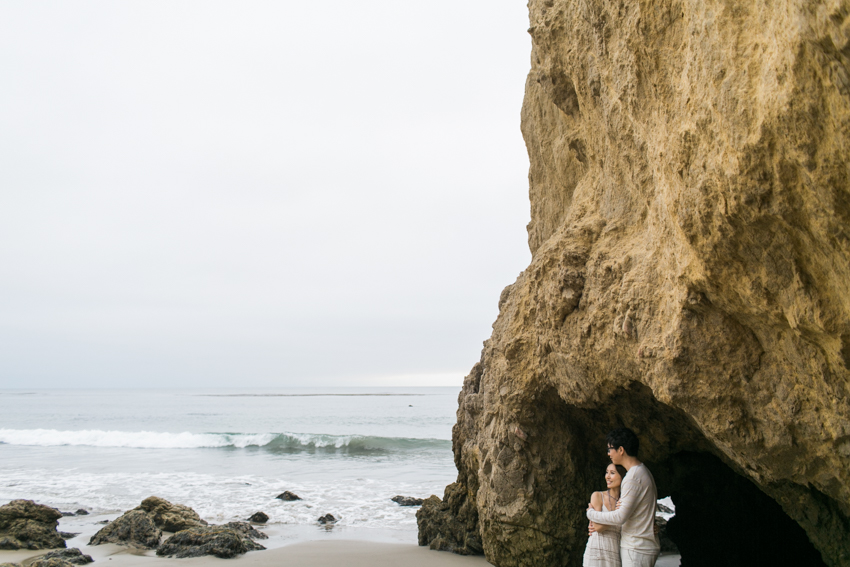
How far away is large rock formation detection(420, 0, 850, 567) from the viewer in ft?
8.86

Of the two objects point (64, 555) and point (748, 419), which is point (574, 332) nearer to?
point (748, 419)

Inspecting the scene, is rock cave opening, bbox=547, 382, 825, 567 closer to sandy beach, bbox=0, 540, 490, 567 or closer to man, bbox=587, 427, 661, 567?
man, bbox=587, 427, 661, 567

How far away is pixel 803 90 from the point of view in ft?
8.08

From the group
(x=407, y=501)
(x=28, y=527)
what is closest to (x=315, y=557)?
(x=28, y=527)

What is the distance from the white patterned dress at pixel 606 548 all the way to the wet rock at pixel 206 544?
18.6ft

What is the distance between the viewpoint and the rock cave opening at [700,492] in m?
5.66

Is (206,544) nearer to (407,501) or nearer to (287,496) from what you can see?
(287,496)

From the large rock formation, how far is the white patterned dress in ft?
3.29

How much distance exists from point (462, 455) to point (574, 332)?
3.62 meters

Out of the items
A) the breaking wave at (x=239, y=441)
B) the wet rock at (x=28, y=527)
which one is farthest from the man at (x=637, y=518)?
the breaking wave at (x=239, y=441)

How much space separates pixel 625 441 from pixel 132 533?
8.04m

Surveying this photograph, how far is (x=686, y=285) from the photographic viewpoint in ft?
12.1

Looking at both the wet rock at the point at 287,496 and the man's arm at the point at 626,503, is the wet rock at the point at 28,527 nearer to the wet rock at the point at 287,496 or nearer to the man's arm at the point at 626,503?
the wet rock at the point at 287,496

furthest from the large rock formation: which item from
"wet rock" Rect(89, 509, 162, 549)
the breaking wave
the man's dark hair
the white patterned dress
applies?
the breaking wave
